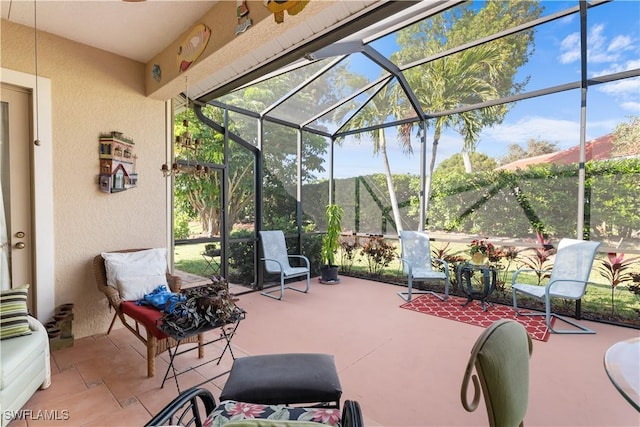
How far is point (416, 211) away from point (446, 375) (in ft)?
10.0

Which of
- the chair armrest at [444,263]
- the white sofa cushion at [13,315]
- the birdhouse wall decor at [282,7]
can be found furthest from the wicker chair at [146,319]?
the chair armrest at [444,263]

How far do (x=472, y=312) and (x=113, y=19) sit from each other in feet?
16.0

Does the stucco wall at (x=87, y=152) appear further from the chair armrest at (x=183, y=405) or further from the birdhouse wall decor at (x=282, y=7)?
the chair armrest at (x=183, y=405)

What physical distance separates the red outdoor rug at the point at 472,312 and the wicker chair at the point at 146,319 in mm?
2812

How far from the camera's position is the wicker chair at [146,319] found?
2.28 m

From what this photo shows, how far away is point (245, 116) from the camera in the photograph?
182 inches

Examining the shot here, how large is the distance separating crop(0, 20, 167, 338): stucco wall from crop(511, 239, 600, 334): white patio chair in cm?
452

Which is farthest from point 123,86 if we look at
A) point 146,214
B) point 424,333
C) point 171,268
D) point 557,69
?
point 557,69

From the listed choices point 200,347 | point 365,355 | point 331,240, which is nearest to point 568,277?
point 365,355

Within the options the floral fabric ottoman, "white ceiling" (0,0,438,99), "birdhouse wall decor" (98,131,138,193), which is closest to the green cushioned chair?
the floral fabric ottoman

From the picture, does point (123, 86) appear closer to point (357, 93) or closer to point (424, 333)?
point (357, 93)

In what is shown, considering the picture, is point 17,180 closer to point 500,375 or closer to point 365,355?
point 365,355

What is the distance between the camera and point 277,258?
477 cm

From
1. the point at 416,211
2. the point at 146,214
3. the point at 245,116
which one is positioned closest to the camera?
the point at 146,214
